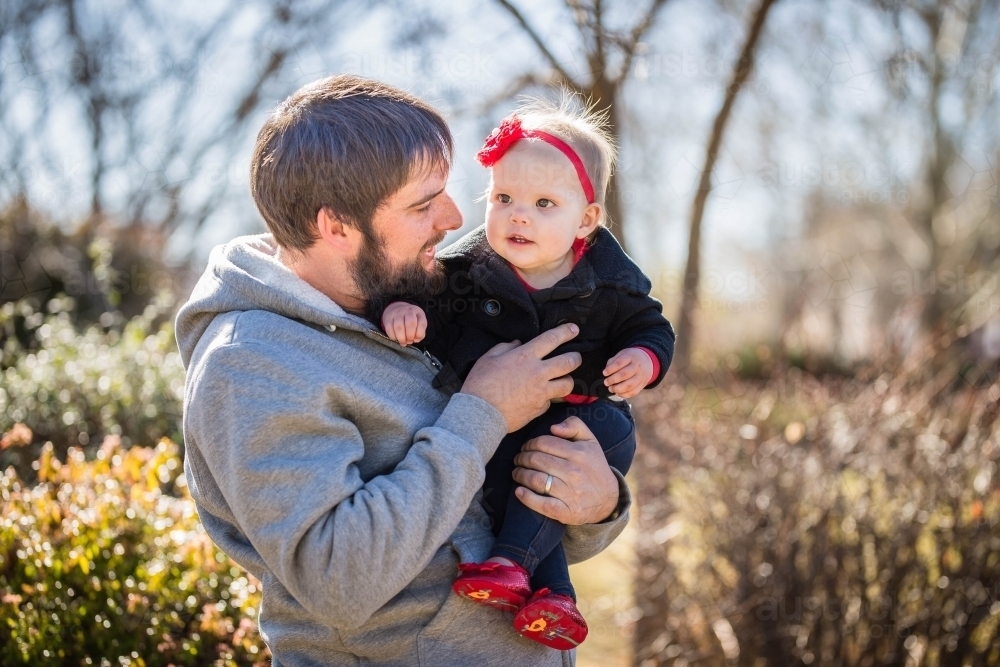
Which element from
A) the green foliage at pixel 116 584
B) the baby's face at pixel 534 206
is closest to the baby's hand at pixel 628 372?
the baby's face at pixel 534 206

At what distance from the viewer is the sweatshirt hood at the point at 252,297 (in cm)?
183

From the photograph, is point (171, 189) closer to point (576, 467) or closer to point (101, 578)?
point (101, 578)

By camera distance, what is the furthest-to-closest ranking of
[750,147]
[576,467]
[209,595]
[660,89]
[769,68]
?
[750,147]
[769,68]
[660,89]
[209,595]
[576,467]

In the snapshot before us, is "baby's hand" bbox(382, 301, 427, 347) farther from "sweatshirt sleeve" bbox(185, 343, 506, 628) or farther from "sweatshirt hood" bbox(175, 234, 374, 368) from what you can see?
"sweatshirt sleeve" bbox(185, 343, 506, 628)

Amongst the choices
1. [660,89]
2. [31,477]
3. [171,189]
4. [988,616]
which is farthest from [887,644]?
[171,189]

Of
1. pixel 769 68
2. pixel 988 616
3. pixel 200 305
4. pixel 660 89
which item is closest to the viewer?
pixel 200 305

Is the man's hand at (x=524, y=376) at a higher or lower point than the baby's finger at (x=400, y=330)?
lower

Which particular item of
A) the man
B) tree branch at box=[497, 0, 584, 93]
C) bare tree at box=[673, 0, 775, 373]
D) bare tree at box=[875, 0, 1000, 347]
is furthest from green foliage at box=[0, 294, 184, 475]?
bare tree at box=[875, 0, 1000, 347]

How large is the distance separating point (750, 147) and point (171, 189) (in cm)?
711

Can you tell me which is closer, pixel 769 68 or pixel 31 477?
pixel 31 477

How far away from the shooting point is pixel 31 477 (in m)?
3.81

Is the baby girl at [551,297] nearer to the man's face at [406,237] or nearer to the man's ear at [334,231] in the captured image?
the man's face at [406,237]

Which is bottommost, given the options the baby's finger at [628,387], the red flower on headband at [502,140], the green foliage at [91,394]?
the green foliage at [91,394]

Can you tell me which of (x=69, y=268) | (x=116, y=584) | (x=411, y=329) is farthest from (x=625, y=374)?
(x=69, y=268)
